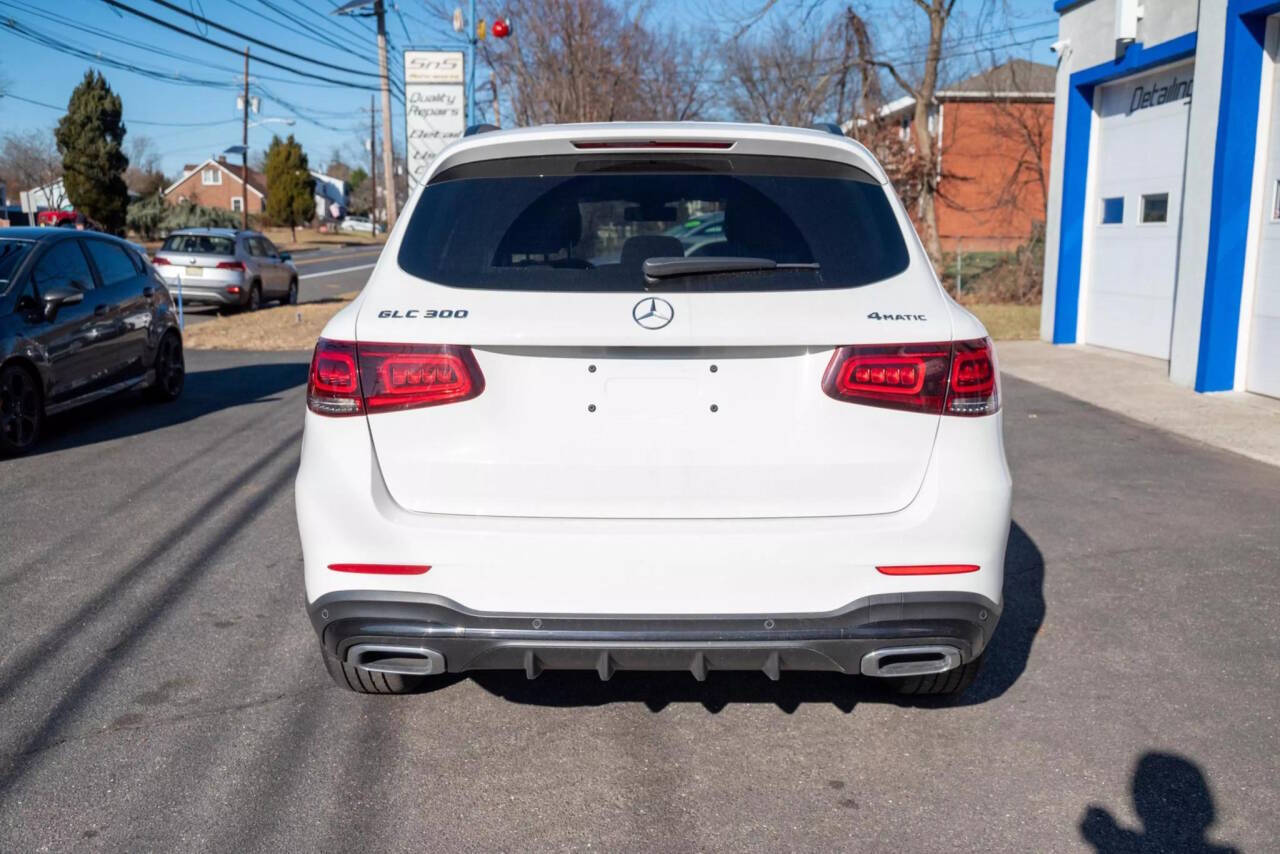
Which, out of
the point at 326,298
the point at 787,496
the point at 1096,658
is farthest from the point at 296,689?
the point at 326,298

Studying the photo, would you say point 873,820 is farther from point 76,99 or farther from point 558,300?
point 76,99

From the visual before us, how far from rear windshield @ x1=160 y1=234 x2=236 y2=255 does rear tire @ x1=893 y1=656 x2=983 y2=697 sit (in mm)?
20702

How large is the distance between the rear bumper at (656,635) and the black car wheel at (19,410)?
20.4ft

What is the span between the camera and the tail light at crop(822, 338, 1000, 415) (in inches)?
126

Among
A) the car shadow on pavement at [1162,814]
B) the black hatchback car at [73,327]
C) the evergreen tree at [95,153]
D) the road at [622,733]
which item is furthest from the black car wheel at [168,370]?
the evergreen tree at [95,153]

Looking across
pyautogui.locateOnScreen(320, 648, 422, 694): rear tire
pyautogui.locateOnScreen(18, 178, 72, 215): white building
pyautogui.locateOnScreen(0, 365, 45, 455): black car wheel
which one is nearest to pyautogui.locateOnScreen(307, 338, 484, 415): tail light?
pyautogui.locateOnScreen(320, 648, 422, 694): rear tire

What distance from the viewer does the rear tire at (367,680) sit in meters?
3.85

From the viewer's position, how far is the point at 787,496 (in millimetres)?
3199

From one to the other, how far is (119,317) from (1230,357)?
402 inches

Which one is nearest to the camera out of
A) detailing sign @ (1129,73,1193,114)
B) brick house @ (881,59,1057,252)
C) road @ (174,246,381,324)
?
detailing sign @ (1129,73,1193,114)

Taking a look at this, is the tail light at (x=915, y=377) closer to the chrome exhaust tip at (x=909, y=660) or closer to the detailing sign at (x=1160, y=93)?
the chrome exhaust tip at (x=909, y=660)

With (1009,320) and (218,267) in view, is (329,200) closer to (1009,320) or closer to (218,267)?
(218,267)

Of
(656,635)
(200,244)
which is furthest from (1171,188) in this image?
(200,244)

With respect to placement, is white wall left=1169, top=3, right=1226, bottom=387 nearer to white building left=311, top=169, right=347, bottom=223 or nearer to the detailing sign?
the detailing sign
